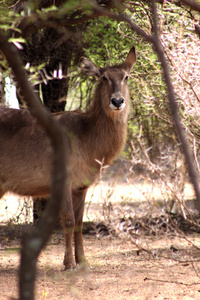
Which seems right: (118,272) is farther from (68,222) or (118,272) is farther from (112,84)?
(112,84)

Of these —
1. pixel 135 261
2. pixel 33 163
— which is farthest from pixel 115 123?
pixel 135 261

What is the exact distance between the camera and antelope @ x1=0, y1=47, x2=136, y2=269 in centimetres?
537

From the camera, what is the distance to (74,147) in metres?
5.38

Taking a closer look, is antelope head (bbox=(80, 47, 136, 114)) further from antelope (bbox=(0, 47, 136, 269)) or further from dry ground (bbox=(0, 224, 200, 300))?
dry ground (bbox=(0, 224, 200, 300))

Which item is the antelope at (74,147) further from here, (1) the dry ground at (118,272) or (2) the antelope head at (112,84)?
(1) the dry ground at (118,272)

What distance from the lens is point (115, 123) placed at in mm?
5562

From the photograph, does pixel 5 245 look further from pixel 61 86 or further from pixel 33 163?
pixel 61 86

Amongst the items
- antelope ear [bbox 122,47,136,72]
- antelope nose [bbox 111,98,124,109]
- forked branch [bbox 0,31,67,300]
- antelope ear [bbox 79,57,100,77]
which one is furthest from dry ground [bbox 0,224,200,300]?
antelope ear [bbox 122,47,136,72]

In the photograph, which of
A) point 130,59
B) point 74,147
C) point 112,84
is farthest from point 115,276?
point 130,59

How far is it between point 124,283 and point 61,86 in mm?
3848

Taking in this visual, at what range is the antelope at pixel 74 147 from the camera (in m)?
5.37

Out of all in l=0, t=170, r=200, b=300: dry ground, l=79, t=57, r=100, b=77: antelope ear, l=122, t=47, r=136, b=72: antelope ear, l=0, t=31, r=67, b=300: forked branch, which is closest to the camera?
l=0, t=31, r=67, b=300: forked branch

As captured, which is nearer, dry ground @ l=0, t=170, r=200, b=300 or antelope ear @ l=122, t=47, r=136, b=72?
dry ground @ l=0, t=170, r=200, b=300

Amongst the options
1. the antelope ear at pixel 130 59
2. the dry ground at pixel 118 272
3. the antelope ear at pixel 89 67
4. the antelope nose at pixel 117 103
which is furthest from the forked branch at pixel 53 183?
the antelope ear at pixel 130 59
